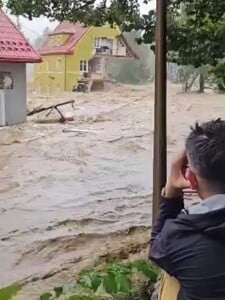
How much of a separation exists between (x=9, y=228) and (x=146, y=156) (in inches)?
92.7

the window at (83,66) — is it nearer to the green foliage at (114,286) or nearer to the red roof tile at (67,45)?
the red roof tile at (67,45)

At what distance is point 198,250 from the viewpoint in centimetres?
70

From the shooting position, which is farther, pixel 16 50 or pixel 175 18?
pixel 16 50

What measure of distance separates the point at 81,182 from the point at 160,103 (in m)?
3.42

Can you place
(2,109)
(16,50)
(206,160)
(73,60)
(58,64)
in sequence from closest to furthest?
1. (206,160)
2. (73,60)
3. (58,64)
4. (16,50)
5. (2,109)

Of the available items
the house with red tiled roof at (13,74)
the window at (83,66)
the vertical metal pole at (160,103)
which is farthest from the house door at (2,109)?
the vertical metal pole at (160,103)

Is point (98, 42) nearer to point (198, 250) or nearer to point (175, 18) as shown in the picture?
point (175, 18)

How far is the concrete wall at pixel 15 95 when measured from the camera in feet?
21.0

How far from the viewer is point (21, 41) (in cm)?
609

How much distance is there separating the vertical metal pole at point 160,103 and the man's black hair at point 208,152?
968 mm

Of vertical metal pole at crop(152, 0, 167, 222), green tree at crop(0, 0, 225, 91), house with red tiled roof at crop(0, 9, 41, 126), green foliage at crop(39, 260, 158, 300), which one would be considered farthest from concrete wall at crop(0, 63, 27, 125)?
green foliage at crop(39, 260, 158, 300)

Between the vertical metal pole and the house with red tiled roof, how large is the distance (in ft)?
13.7

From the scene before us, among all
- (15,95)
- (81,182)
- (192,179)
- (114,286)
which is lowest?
(81,182)

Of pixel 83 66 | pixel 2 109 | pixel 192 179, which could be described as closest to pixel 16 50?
pixel 2 109
